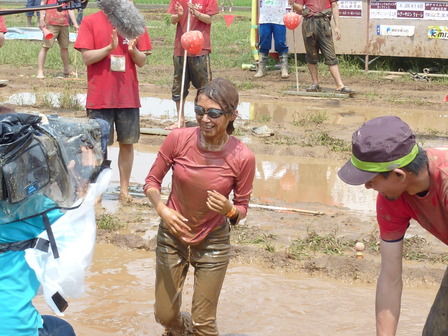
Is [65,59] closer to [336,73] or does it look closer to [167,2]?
[336,73]

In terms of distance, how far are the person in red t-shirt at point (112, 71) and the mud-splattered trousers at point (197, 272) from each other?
8.50 ft

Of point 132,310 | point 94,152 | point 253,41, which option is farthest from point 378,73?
point 94,152

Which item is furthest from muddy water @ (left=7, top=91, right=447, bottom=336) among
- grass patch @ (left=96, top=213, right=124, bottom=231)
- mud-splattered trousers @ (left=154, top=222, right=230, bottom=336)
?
mud-splattered trousers @ (left=154, top=222, right=230, bottom=336)

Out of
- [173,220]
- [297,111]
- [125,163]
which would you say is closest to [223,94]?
[173,220]

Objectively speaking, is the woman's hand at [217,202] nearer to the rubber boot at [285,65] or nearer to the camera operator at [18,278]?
the camera operator at [18,278]

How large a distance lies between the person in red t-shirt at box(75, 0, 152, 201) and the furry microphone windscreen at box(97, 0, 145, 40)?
85 millimetres

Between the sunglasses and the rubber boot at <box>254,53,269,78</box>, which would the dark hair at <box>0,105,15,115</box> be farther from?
the rubber boot at <box>254,53,269,78</box>

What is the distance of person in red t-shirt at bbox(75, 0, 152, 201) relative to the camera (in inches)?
266

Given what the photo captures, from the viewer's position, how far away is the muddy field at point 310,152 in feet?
19.8

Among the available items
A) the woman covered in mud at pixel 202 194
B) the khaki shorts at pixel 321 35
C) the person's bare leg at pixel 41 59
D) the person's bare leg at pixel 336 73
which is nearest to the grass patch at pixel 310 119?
the person's bare leg at pixel 336 73

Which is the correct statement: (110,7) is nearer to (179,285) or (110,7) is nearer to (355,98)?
(179,285)

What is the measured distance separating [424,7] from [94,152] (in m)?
11.5

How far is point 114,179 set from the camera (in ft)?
27.5

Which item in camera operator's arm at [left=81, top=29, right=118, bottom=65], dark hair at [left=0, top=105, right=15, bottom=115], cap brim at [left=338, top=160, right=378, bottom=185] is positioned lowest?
cap brim at [left=338, top=160, right=378, bottom=185]
